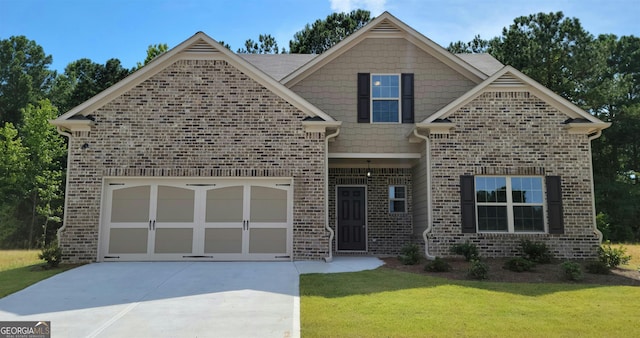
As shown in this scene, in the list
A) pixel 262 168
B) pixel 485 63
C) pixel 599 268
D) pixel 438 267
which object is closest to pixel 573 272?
pixel 599 268

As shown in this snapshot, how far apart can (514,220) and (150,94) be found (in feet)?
34.1

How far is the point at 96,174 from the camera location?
1226 centimetres

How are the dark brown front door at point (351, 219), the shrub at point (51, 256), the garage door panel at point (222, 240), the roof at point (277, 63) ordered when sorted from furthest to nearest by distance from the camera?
the roof at point (277, 63), the dark brown front door at point (351, 219), the garage door panel at point (222, 240), the shrub at point (51, 256)

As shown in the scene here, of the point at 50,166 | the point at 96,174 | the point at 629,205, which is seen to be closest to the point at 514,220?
the point at 96,174

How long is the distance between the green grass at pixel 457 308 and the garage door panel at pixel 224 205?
3.46 metres

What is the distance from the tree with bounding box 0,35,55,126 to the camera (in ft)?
110

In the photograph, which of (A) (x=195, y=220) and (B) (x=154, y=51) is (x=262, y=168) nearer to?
(A) (x=195, y=220)

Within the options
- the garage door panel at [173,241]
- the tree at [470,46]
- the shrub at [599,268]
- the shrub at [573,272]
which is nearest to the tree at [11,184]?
the garage door panel at [173,241]

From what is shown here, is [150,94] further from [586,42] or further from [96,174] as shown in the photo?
[586,42]

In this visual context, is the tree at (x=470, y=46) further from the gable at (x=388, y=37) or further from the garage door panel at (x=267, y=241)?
the garage door panel at (x=267, y=241)

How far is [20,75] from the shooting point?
34.8 meters

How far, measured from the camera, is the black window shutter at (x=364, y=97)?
14634 mm

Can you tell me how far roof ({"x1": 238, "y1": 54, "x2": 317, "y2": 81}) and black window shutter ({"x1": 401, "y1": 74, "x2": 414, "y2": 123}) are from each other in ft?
14.1

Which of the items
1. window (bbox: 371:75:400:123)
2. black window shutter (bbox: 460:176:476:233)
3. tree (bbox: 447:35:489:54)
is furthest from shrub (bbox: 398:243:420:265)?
tree (bbox: 447:35:489:54)
